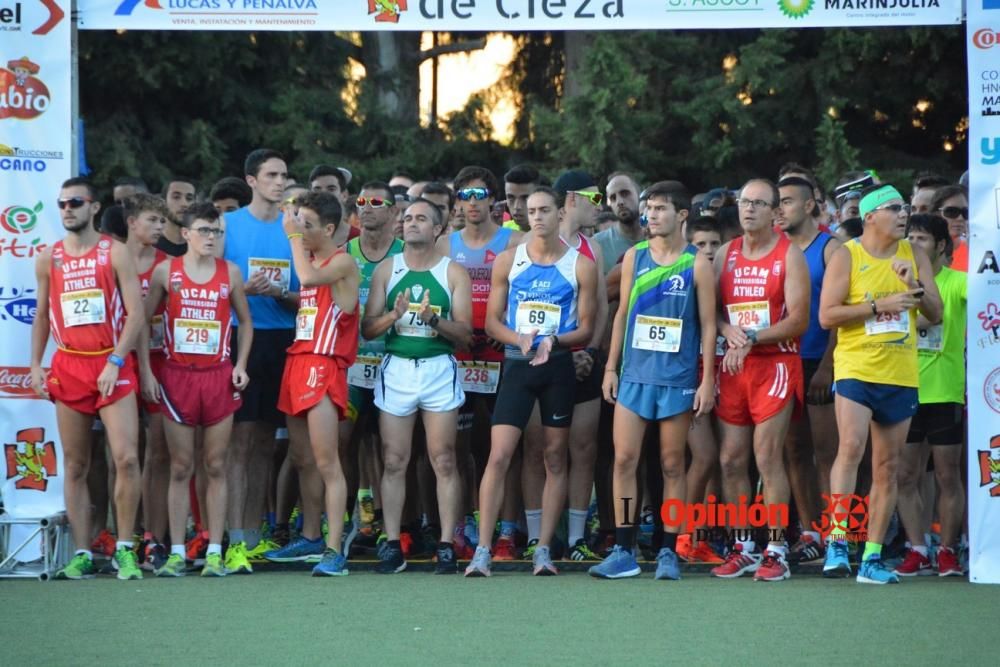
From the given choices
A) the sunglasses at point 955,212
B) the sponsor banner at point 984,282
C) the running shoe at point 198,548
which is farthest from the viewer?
the sunglasses at point 955,212

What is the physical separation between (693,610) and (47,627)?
3.02m

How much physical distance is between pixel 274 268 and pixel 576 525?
236 cm

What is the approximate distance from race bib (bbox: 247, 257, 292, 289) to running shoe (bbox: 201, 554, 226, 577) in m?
1.66

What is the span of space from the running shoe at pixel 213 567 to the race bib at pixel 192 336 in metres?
1.15

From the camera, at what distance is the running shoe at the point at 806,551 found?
907 centimetres

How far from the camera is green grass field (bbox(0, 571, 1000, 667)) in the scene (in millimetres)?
6539

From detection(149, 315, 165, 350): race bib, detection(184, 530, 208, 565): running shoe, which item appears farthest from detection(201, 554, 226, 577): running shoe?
detection(149, 315, 165, 350): race bib

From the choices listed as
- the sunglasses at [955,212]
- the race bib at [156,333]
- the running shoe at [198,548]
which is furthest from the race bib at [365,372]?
the sunglasses at [955,212]

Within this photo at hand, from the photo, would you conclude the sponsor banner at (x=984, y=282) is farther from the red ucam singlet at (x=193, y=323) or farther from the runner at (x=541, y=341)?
the red ucam singlet at (x=193, y=323)

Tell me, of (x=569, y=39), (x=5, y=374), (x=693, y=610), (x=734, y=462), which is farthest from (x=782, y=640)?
(x=569, y=39)

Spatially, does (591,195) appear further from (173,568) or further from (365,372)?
(173,568)

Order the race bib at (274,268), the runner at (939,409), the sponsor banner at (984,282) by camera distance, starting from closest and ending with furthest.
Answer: the sponsor banner at (984,282) < the runner at (939,409) < the race bib at (274,268)

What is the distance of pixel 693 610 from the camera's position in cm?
760

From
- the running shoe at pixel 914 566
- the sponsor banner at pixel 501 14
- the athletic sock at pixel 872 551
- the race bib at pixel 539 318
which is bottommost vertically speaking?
the running shoe at pixel 914 566
